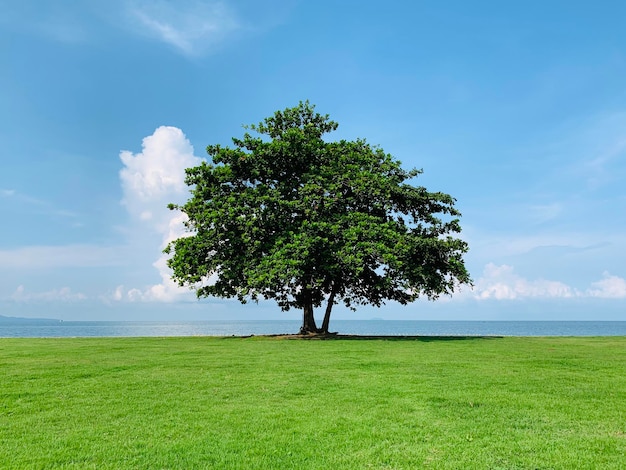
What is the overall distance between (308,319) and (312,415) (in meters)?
27.4

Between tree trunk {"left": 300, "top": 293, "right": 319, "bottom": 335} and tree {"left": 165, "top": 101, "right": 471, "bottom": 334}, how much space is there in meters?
0.08

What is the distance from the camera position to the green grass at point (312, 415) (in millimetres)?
8008

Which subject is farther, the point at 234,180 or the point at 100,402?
the point at 234,180

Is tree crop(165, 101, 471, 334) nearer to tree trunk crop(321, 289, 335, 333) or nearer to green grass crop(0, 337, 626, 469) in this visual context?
tree trunk crop(321, 289, 335, 333)

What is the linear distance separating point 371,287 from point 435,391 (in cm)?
2544

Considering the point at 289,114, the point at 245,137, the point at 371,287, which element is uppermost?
the point at 289,114

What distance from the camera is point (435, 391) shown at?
43.1ft

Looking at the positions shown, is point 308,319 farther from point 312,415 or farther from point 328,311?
point 312,415

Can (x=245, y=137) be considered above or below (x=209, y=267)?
above

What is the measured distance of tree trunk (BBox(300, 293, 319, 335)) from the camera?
37625 millimetres

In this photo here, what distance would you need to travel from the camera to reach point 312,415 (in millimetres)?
10586

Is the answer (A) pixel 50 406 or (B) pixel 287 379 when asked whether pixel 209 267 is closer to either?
(B) pixel 287 379

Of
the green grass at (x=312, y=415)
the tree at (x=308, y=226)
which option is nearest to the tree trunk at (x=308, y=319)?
the tree at (x=308, y=226)

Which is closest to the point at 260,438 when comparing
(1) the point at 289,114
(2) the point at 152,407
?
(2) the point at 152,407
